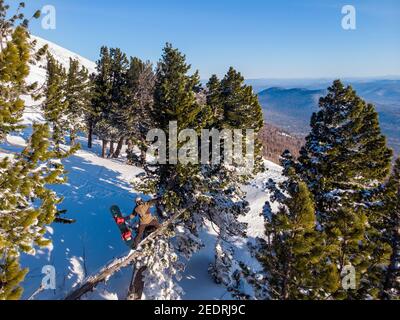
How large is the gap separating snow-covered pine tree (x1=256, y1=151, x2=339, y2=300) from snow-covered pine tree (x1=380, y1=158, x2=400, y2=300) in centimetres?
351

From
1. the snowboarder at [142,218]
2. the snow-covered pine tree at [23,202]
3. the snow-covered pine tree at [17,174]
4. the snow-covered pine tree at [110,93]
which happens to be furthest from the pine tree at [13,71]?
the snow-covered pine tree at [110,93]

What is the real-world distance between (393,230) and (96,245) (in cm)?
1860

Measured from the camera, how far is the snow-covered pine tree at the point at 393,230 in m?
13.4

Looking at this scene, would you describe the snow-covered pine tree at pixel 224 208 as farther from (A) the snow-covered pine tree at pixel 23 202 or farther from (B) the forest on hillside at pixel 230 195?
(A) the snow-covered pine tree at pixel 23 202

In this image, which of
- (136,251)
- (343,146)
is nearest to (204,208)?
(136,251)

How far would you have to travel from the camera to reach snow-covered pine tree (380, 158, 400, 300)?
44.0 ft

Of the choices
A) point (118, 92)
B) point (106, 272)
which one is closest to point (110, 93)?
point (118, 92)

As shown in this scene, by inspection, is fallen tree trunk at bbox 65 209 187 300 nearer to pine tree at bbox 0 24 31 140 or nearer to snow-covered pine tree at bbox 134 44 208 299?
snow-covered pine tree at bbox 134 44 208 299

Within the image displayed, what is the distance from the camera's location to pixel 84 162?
37.7 metres

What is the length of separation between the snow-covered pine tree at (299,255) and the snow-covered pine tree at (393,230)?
11.5 feet

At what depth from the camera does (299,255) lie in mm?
11445
